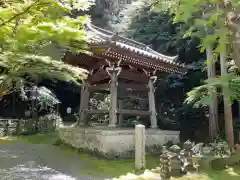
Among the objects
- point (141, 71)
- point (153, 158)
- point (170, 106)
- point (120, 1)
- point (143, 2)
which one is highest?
point (120, 1)

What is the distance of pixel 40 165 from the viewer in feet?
25.2

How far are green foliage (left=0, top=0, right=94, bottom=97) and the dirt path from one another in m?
2.73

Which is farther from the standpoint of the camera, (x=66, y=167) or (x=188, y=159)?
(x=66, y=167)

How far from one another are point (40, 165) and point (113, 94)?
329cm

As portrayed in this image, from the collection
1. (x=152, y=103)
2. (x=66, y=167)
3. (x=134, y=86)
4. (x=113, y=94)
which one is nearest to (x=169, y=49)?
(x=134, y=86)

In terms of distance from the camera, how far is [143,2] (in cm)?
1734

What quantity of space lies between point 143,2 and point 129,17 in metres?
Answer: 1.62

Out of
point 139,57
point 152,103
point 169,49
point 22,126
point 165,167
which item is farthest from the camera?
point 22,126

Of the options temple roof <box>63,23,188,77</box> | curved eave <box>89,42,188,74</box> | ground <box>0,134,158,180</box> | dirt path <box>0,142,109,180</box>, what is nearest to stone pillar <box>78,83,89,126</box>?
temple roof <box>63,23,188,77</box>

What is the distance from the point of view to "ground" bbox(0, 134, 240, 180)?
21.3 ft

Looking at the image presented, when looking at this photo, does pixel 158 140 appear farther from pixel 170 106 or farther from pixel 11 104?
pixel 11 104

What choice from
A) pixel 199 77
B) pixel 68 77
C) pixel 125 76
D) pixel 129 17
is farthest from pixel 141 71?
pixel 129 17

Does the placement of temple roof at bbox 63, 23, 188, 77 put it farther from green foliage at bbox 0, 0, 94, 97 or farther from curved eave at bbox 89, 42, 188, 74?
green foliage at bbox 0, 0, 94, 97

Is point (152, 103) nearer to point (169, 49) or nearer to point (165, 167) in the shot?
point (165, 167)
